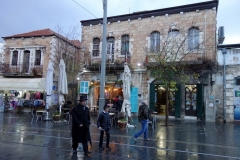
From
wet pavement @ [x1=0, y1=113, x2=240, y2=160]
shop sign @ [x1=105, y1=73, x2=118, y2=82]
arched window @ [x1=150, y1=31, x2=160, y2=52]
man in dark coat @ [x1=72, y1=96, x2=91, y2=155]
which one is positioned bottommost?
wet pavement @ [x1=0, y1=113, x2=240, y2=160]

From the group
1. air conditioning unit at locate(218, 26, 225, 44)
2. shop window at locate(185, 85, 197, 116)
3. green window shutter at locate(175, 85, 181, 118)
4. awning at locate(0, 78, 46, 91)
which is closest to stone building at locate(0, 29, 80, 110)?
awning at locate(0, 78, 46, 91)

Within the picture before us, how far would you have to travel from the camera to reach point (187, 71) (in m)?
16.2

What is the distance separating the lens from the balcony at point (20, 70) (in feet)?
72.3

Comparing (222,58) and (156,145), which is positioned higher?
(222,58)

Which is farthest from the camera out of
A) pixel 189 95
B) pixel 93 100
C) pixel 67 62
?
pixel 67 62

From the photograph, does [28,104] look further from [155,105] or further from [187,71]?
[187,71]

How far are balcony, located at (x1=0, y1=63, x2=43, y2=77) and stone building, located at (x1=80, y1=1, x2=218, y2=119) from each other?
208 inches

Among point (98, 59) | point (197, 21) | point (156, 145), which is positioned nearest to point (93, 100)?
point (98, 59)

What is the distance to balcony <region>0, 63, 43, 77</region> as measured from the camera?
22047 millimetres

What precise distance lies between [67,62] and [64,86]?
8299mm

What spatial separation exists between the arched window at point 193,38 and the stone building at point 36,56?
430 inches

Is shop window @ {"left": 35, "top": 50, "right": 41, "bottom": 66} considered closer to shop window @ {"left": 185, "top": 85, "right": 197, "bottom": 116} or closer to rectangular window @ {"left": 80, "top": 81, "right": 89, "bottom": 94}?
rectangular window @ {"left": 80, "top": 81, "right": 89, "bottom": 94}

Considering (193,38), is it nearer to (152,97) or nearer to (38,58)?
(152,97)

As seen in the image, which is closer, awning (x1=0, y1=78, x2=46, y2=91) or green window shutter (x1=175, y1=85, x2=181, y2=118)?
green window shutter (x1=175, y1=85, x2=181, y2=118)
